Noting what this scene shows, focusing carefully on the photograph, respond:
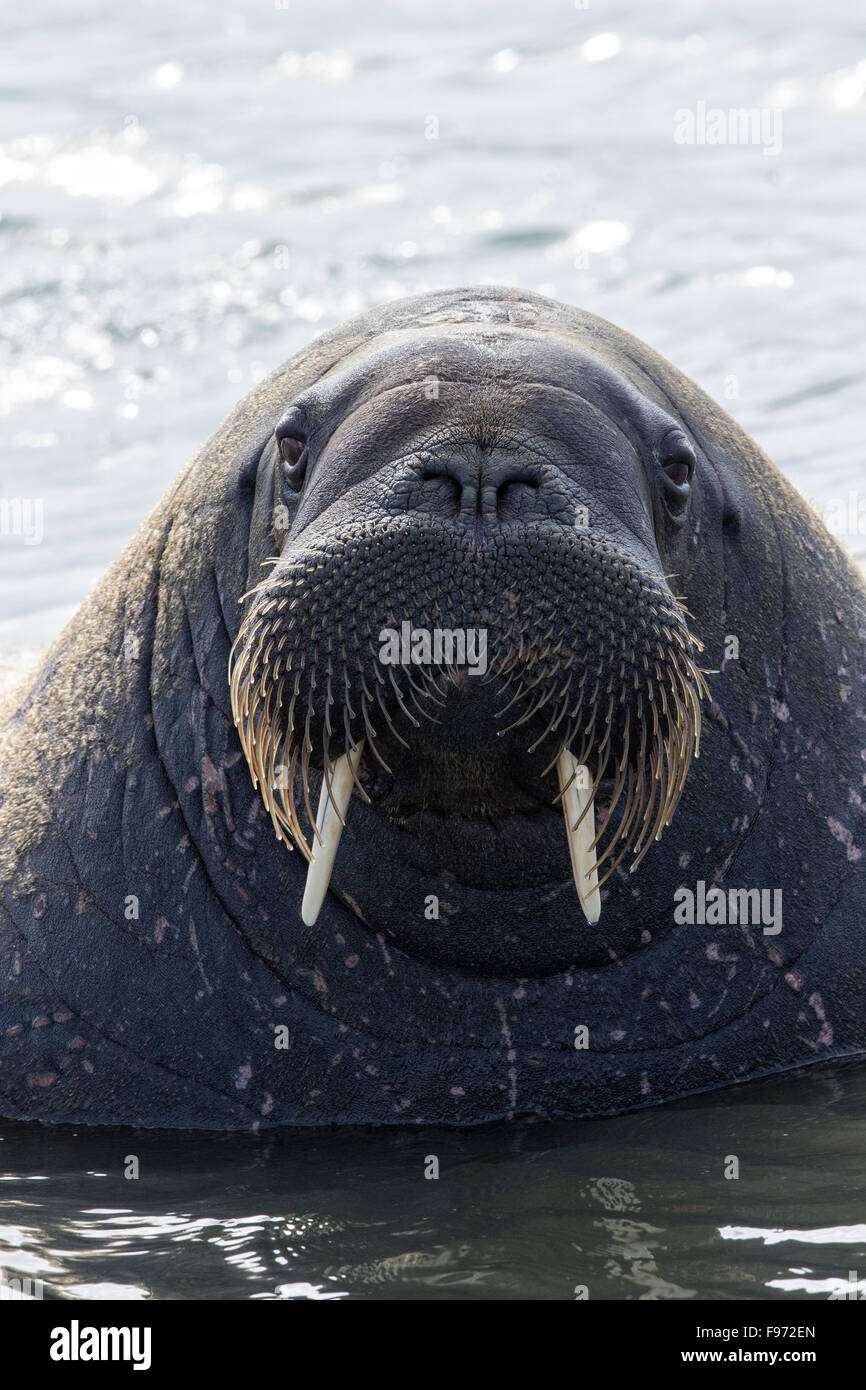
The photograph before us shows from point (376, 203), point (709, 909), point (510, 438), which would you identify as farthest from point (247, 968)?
point (376, 203)

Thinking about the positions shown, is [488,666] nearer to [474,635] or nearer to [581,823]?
[474,635]

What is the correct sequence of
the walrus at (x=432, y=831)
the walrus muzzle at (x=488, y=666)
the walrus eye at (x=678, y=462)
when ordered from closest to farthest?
the walrus muzzle at (x=488, y=666) < the walrus at (x=432, y=831) < the walrus eye at (x=678, y=462)

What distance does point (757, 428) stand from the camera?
53.0 feet

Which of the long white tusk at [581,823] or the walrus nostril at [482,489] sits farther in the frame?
the long white tusk at [581,823]

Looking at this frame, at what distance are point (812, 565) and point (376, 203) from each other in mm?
16568

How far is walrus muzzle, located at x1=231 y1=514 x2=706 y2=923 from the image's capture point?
468 cm

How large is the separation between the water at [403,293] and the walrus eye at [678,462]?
5.87ft

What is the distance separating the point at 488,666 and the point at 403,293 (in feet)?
48.3

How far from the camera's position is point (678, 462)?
18.0ft

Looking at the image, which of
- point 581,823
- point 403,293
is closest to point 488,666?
point 581,823

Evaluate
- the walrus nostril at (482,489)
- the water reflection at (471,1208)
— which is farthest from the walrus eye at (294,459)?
the water reflection at (471,1208)

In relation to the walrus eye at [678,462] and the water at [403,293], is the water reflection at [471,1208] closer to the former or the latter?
the water at [403,293]

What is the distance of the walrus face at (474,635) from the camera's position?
15.5 ft

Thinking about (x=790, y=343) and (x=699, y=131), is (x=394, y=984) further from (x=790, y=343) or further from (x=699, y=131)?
(x=699, y=131)
